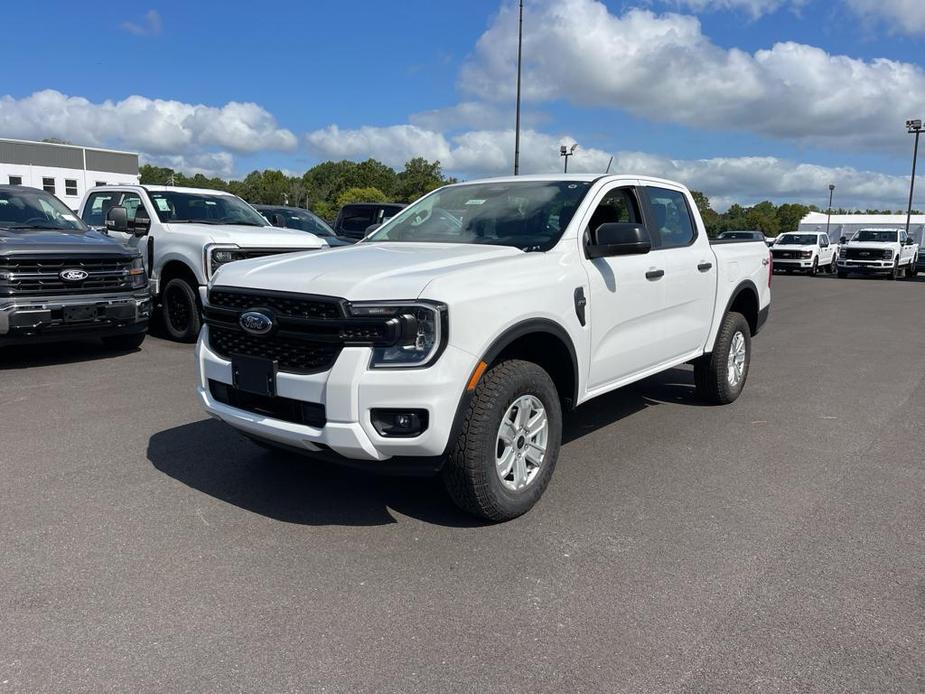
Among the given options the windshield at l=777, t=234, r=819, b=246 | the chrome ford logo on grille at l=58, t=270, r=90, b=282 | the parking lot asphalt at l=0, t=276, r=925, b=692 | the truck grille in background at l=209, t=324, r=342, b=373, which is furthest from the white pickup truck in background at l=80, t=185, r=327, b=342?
the windshield at l=777, t=234, r=819, b=246

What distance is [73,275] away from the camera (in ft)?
24.8

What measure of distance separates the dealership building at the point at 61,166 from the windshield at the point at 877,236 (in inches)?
2423

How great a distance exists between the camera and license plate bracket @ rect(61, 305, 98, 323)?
742cm

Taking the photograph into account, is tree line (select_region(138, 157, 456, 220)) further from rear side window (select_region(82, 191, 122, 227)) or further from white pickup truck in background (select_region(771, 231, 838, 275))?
rear side window (select_region(82, 191, 122, 227))

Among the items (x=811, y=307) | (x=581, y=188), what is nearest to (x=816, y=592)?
(x=581, y=188)

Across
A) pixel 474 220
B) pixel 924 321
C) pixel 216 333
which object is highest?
pixel 474 220

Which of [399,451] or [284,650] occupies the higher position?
[399,451]

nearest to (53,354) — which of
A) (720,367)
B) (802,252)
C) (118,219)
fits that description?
(118,219)

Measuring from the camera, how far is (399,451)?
340 cm

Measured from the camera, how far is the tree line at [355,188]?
336ft

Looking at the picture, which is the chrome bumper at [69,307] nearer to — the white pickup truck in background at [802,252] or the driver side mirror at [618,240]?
the driver side mirror at [618,240]

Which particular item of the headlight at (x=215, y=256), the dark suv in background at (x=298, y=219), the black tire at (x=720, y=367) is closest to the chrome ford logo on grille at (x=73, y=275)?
the headlight at (x=215, y=256)

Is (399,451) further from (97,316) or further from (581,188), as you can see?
(97,316)

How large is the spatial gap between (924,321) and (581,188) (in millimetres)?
11914
